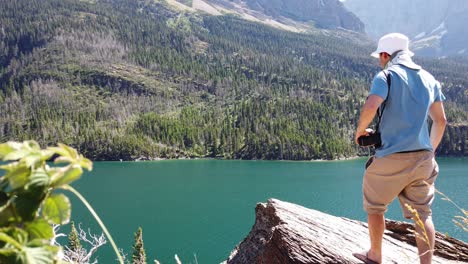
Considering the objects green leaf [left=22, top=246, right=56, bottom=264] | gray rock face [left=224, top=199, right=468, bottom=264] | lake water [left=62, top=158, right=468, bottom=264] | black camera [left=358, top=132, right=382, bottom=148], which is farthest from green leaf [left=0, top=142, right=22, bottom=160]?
lake water [left=62, top=158, right=468, bottom=264]

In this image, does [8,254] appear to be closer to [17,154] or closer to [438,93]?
[17,154]

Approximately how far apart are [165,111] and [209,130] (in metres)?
34.6

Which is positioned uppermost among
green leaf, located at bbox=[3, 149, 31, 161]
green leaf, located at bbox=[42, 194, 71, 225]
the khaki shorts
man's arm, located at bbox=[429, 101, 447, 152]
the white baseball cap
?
the white baseball cap

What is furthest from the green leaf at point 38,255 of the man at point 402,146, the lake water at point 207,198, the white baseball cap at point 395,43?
the lake water at point 207,198

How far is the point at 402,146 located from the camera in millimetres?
4594

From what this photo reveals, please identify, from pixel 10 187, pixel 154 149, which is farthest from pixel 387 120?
pixel 154 149

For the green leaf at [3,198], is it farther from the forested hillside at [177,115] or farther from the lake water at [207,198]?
the forested hillside at [177,115]

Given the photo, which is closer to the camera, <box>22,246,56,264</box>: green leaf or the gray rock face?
<box>22,246,56,264</box>: green leaf

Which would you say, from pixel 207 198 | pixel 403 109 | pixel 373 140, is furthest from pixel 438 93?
pixel 207 198

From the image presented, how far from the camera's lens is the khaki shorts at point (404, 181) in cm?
463

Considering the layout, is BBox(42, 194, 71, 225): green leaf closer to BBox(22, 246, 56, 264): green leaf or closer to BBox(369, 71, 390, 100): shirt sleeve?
BBox(22, 246, 56, 264): green leaf

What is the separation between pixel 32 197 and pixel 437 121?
518cm

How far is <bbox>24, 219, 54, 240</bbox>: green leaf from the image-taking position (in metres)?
0.93

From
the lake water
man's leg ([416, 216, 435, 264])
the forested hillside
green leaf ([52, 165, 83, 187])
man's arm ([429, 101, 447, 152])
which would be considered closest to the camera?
green leaf ([52, 165, 83, 187])
